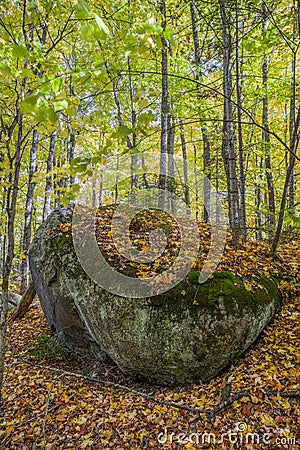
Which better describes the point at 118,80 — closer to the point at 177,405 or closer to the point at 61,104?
the point at 61,104

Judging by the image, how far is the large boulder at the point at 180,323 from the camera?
3.84 meters

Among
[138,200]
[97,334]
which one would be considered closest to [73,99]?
[97,334]

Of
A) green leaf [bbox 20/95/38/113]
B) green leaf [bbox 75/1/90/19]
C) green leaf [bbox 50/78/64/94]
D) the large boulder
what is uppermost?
green leaf [bbox 75/1/90/19]

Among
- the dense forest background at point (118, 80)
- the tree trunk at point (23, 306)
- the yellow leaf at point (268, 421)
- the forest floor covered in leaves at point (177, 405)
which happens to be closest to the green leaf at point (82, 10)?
the dense forest background at point (118, 80)

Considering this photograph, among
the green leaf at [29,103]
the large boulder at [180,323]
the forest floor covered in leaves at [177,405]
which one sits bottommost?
the forest floor covered in leaves at [177,405]

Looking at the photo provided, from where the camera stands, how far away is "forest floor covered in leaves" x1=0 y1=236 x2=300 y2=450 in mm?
2895

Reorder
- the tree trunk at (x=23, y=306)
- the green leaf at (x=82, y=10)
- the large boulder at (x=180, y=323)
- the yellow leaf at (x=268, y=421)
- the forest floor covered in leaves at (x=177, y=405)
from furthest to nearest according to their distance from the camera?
the tree trunk at (x=23, y=306)
the large boulder at (x=180, y=323)
the forest floor covered in leaves at (x=177, y=405)
the yellow leaf at (x=268, y=421)
the green leaf at (x=82, y=10)

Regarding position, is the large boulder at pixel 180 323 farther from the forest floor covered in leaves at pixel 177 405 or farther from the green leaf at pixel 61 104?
the green leaf at pixel 61 104

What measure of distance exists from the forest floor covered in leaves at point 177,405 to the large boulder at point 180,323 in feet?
0.69

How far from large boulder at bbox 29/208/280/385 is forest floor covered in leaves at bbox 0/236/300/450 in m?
0.21

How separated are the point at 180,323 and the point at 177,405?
975 millimetres

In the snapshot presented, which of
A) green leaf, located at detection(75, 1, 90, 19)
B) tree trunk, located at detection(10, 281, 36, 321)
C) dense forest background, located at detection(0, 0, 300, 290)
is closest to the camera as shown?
green leaf, located at detection(75, 1, 90, 19)

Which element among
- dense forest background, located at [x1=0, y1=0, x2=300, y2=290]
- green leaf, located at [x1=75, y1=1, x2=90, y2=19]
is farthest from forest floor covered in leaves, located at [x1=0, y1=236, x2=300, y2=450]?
green leaf, located at [x1=75, y1=1, x2=90, y2=19]

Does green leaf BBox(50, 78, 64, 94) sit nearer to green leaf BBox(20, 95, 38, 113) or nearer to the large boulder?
green leaf BBox(20, 95, 38, 113)
